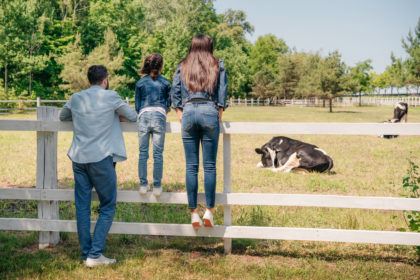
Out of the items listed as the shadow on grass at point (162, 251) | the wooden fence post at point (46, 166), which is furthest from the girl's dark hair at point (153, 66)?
the shadow on grass at point (162, 251)

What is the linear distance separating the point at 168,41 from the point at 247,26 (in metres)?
26.3

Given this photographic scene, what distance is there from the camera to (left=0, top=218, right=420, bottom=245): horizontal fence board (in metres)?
5.09

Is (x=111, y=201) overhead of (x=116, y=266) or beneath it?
overhead

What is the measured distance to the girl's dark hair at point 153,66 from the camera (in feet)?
18.4

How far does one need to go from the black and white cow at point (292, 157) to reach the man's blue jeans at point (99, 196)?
6203 mm

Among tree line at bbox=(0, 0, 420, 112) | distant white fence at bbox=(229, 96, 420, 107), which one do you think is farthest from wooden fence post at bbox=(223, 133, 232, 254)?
distant white fence at bbox=(229, 96, 420, 107)

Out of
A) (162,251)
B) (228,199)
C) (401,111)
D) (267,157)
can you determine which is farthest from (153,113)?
(401,111)

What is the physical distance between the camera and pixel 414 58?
6425 cm

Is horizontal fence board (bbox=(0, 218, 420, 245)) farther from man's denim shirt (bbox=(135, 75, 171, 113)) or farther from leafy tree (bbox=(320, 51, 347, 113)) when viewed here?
leafy tree (bbox=(320, 51, 347, 113))

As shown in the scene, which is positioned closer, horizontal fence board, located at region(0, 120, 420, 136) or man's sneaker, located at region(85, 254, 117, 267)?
man's sneaker, located at region(85, 254, 117, 267)

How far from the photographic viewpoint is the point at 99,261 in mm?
4926

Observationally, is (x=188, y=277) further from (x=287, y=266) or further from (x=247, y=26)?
(x=247, y=26)

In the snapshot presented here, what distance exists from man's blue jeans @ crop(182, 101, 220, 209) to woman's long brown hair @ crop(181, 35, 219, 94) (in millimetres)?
166

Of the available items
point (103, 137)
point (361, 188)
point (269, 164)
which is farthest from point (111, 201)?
point (269, 164)
